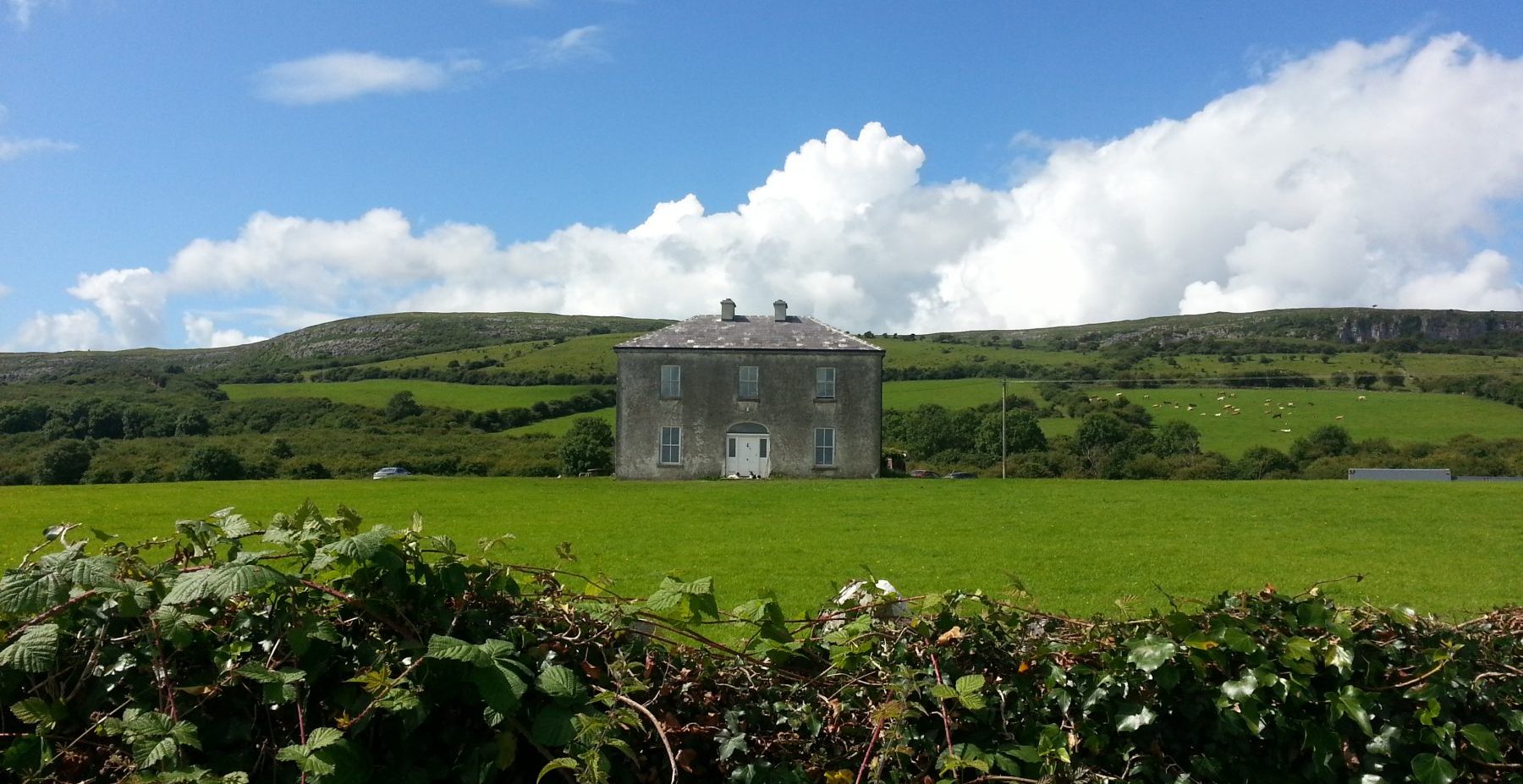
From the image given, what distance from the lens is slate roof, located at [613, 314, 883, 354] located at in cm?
4438

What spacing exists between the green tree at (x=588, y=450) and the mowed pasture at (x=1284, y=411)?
32.8m

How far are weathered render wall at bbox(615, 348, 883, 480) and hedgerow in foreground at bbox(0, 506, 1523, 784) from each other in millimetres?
40485

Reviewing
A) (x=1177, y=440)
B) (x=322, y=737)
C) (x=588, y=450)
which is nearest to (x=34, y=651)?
(x=322, y=737)

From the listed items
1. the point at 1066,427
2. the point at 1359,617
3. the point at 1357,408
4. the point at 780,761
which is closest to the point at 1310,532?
the point at 1359,617

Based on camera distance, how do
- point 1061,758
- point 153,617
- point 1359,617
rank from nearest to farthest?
1. point 153,617
2. point 1061,758
3. point 1359,617

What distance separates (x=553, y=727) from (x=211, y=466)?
63260 millimetres

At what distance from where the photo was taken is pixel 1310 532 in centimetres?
2169

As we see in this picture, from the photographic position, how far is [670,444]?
44469 millimetres

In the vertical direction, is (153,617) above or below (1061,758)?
above

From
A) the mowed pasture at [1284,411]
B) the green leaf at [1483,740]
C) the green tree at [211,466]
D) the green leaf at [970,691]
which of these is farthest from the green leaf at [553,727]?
the mowed pasture at [1284,411]

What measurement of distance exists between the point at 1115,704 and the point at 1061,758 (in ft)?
1.14

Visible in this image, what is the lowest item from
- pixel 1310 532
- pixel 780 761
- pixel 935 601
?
pixel 1310 532

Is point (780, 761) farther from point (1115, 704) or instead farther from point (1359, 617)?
point (1359, 617)

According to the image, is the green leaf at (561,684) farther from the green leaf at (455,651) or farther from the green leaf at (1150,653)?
the green leaf at (1150,653)
